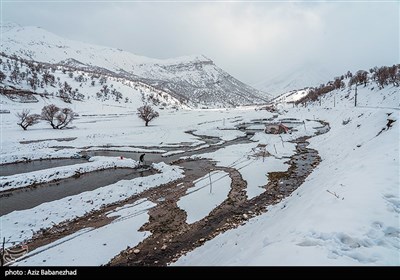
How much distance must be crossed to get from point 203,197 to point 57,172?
50.6 feet

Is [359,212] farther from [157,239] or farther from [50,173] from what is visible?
[50,173]

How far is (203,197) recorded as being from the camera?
20203 millimetres

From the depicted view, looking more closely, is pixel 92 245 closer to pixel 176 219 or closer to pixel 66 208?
pixel 176 219

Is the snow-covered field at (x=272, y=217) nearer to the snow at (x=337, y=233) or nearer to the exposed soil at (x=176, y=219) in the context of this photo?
the snow at (x=337, y=233)

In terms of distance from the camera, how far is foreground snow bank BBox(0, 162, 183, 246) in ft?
50.8

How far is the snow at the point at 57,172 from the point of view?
75.9ft

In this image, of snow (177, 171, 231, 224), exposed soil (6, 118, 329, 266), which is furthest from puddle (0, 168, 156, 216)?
snow (177, 171, 231, 224)

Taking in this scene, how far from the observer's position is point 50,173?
25422 millimetres

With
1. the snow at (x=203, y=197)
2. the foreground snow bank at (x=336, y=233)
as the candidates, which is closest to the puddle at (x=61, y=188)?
the snow at (x=203, y=197)

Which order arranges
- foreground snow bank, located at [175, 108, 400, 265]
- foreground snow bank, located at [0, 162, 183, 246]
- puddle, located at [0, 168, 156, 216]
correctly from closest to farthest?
foreground snow bank, located at [175, 108, 400, 265], foreground snow bank, located at [0, 162, 183, 246], puddle, located at [0, 168, 156, 216]

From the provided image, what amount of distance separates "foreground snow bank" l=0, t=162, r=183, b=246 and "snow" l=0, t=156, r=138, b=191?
652 cm

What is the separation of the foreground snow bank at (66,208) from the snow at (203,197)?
12.5 feet

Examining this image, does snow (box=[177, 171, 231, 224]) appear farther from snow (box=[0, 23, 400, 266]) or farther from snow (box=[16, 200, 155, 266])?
snow (box=[16, 200, 155, 266])
